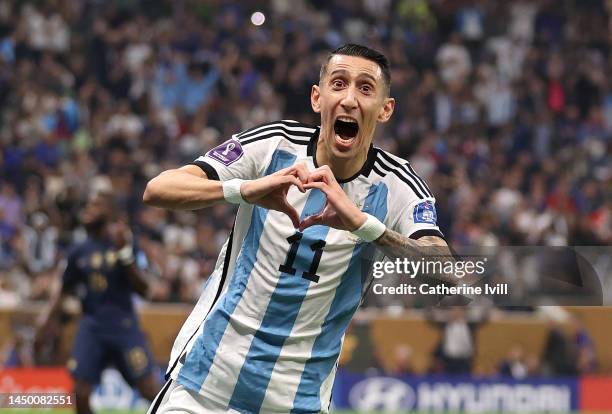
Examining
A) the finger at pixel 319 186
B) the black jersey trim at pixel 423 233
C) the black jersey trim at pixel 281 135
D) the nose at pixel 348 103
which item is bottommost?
the finger at pixel 319 186

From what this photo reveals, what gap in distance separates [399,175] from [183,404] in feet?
4.29

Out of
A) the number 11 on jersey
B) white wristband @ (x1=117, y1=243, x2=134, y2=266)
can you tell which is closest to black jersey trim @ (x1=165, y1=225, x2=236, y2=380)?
the number 11 on jersey

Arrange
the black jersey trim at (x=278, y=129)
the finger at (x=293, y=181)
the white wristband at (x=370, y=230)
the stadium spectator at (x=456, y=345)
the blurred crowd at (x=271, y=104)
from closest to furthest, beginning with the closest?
the finger at (x=293, y=181)
the white wristband at (x=370, y=230)
the black jersey trim at (x=278, y=129)
the stadium spectator at (x=456, y=345)
the blurred crowd at (x=271, y=104)

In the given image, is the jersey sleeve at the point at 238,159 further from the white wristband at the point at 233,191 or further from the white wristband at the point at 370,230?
the white wristband at the point at 370,230

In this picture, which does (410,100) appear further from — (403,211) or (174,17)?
(403,211)

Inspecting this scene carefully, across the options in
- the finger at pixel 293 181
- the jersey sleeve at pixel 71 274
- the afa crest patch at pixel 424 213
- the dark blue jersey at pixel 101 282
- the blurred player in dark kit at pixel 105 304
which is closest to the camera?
the finger at pixel 293 181

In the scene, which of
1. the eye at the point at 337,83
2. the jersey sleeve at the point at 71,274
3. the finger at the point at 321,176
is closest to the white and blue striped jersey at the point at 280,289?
the eye at the point at 337,83

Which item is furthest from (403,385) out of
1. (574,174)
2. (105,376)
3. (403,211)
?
(403,211)

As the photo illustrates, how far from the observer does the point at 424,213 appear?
16.3ft

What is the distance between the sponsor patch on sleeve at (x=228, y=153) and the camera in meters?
4.91

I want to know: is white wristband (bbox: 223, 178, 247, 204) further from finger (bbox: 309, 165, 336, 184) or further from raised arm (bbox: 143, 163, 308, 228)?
finger (bbox: 309, 165, 336, 184)

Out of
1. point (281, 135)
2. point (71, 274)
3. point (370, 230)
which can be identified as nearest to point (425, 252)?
point (370, 230)

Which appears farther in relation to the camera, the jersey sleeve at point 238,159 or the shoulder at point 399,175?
the shoulder at point 399,175

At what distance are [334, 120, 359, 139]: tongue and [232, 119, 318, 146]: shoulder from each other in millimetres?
167
